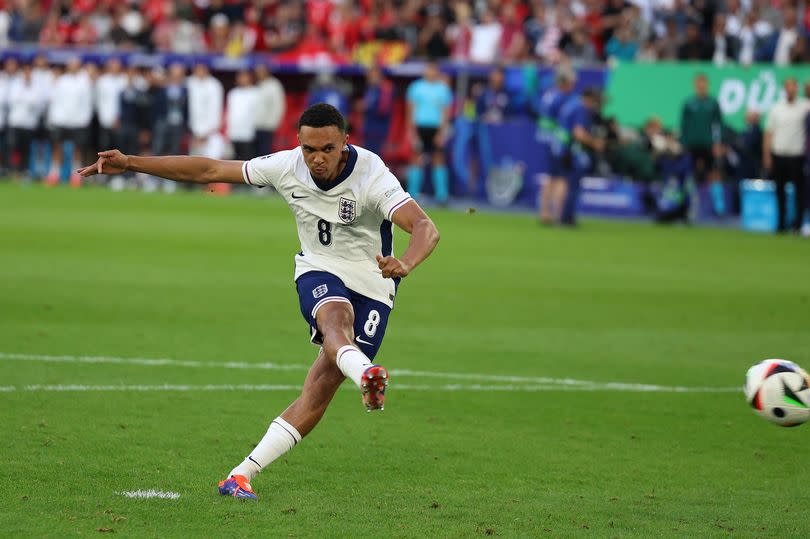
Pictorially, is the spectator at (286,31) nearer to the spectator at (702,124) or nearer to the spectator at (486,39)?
the spectator at (486,39)

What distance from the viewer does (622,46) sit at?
99.9 feet

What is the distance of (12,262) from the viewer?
18.1m

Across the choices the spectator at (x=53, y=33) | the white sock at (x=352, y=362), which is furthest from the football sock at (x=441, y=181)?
the white sock at (x=352, y=362)

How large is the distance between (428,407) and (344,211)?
3029 mm

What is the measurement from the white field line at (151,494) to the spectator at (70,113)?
30000 mm

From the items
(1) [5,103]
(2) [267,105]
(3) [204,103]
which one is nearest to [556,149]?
(2) [267,105]

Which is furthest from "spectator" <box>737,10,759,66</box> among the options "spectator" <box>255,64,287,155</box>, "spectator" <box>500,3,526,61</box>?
"spectator" <box>255,64,287,155</box>

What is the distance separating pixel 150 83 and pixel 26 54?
4.61 meters

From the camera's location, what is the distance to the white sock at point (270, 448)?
7.06 m

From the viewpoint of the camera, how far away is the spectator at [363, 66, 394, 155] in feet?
107

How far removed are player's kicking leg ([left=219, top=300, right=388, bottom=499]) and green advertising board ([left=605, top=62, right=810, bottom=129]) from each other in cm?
2132

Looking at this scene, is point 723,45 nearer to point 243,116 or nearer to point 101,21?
point 243,116

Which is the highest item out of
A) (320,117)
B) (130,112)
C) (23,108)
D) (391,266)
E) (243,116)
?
(320,117)

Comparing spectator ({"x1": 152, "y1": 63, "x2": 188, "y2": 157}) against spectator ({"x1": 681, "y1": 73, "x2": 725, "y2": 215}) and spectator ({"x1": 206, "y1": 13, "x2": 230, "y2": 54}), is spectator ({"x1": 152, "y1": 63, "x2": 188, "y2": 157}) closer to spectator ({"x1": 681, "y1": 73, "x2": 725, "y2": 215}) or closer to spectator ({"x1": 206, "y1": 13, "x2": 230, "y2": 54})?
spectator ({"x1": 206, "y1": 13, "x2": 230, "y2": 54})
